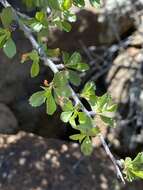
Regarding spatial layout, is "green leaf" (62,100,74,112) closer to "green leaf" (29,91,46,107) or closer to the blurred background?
"green leaf" (29,91,46,107)

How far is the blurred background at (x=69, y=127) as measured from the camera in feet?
9.45

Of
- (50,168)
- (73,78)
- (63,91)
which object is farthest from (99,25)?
(63,91)

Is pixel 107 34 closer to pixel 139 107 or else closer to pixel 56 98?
pixel 139 107

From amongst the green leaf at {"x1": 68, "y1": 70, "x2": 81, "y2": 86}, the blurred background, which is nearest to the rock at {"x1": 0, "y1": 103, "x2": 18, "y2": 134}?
the blurred background

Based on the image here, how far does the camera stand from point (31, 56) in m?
1.11

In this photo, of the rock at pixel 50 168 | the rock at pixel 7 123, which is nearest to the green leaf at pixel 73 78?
the rock at pixel 50 168

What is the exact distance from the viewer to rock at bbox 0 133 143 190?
2.83 metres

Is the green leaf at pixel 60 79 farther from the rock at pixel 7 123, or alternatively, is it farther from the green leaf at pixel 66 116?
the rock at pixel 7 123

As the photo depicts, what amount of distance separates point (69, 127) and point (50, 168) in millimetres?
493

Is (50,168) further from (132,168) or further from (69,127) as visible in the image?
(132,168)

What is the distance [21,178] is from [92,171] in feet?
1.36

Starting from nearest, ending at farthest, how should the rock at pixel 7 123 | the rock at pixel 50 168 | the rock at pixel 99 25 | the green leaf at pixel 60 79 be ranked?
the green leaf at pixel 60 79 → the rock at pixel 50 168 → the rock at pixel 7 123 → the rock at pixel 99 25

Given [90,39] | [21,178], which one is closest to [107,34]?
[90,39]

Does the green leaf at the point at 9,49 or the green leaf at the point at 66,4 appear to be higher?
the green leaf at the point at 66,4
